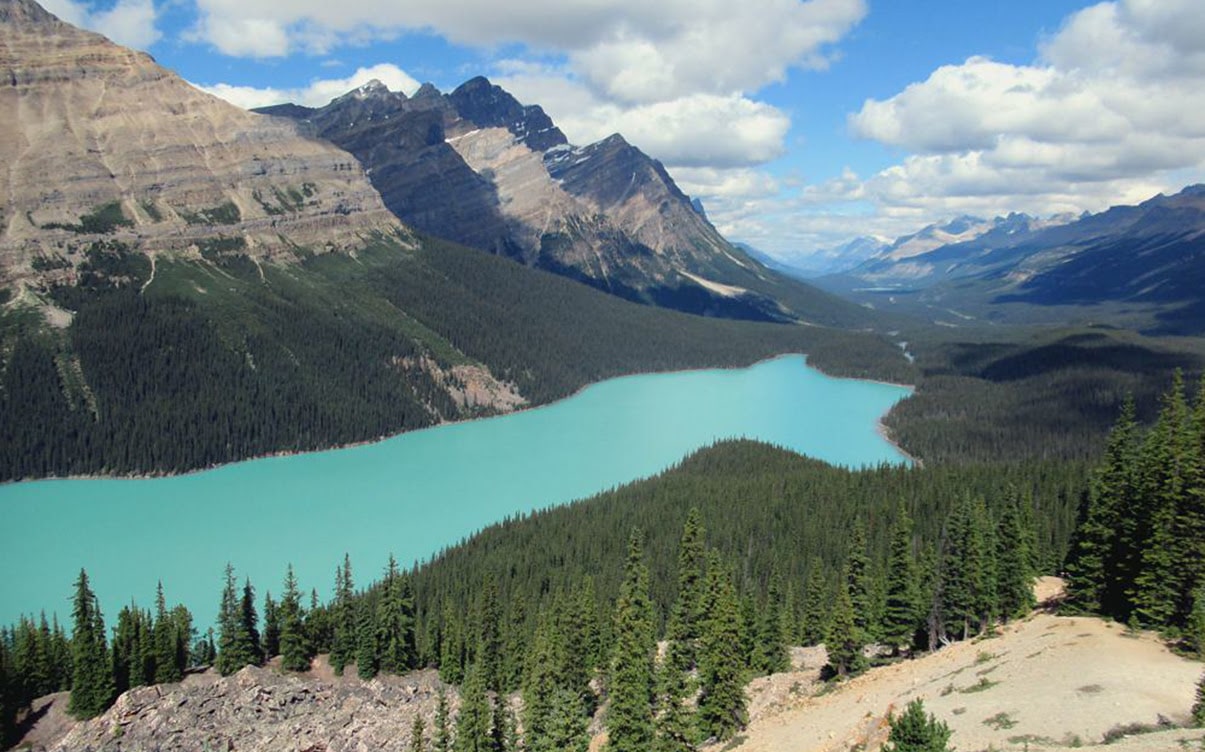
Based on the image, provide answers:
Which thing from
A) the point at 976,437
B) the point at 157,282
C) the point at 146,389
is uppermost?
the point at 157,282

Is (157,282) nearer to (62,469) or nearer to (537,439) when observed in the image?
(62,469)

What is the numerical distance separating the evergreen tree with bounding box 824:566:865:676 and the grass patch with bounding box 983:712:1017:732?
16754 millimetres

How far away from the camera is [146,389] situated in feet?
442

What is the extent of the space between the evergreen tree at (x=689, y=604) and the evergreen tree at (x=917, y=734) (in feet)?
81.4

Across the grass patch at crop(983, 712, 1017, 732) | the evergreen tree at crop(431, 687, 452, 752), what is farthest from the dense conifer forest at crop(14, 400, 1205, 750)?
the grass patch at crop(983, 712, 1017, 732)

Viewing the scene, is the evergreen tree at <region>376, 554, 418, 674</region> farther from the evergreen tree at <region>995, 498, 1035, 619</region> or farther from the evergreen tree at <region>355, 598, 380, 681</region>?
the evergreen tree at <region>995, 498, 1035, 619</region>

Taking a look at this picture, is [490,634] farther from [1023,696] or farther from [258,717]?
[1023,696]

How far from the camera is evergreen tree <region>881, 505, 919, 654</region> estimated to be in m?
48.9

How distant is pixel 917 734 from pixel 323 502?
3886 inches

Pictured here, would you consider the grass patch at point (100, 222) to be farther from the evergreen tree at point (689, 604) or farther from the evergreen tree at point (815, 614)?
the evergreen tree at point (815, 614)

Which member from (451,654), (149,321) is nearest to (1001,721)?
(451,654)

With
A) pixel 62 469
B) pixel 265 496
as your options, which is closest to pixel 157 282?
pixel 62 469

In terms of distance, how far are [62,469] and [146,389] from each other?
20835mm

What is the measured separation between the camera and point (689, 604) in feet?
172
